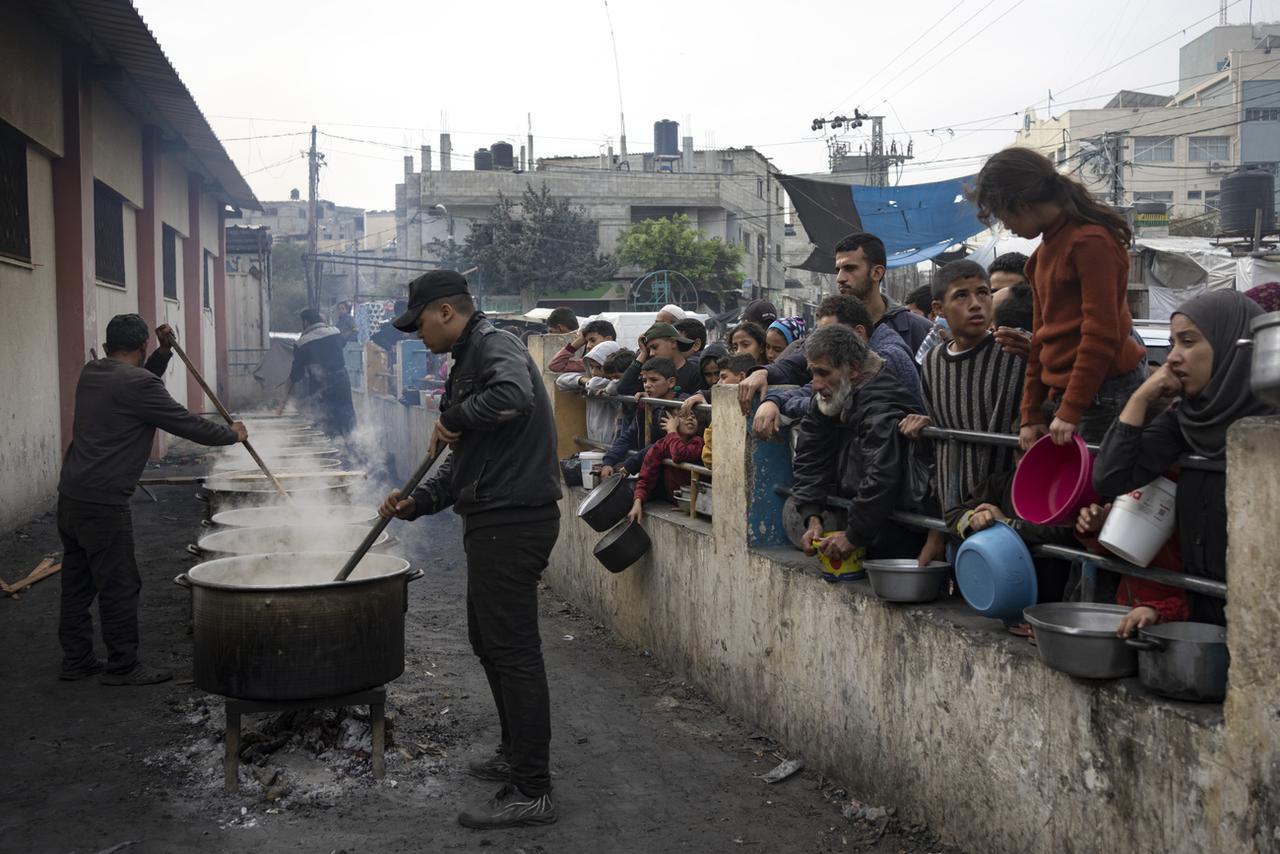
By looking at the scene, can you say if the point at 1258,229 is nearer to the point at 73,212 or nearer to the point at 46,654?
the point at 73,212

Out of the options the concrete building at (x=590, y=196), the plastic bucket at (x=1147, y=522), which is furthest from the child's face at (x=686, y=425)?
the concrete building at (x=590, y=196)

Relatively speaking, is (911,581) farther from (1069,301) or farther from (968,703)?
(1069,301)

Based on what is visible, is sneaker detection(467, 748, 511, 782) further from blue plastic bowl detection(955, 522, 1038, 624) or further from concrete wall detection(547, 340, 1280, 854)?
blue plastic bowl detection(955, 522, 1038, 624)

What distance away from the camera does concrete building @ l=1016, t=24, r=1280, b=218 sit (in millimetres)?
48438

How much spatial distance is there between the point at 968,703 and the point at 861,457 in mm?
1255

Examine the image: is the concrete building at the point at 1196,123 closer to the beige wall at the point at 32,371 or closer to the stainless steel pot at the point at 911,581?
the beige wall at the point at 32,371

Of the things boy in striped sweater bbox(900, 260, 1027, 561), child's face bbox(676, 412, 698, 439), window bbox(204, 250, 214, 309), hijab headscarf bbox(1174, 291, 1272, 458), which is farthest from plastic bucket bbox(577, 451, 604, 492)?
window bbox(204, 250, 214, 309)

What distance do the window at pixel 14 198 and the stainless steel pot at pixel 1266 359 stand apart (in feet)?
33.7

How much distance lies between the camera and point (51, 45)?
11328 millimetres

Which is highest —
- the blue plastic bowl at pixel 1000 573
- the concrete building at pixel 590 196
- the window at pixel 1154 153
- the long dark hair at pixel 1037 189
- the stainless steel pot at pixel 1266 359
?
the window at pixel 1154 153

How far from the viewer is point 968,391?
4.33 m

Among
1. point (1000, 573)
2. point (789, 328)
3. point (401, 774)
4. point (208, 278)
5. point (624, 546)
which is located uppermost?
point (208, 278)

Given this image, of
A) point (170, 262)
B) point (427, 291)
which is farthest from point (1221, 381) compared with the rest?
point (170, 262)

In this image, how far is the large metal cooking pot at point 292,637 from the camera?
15.2ft
